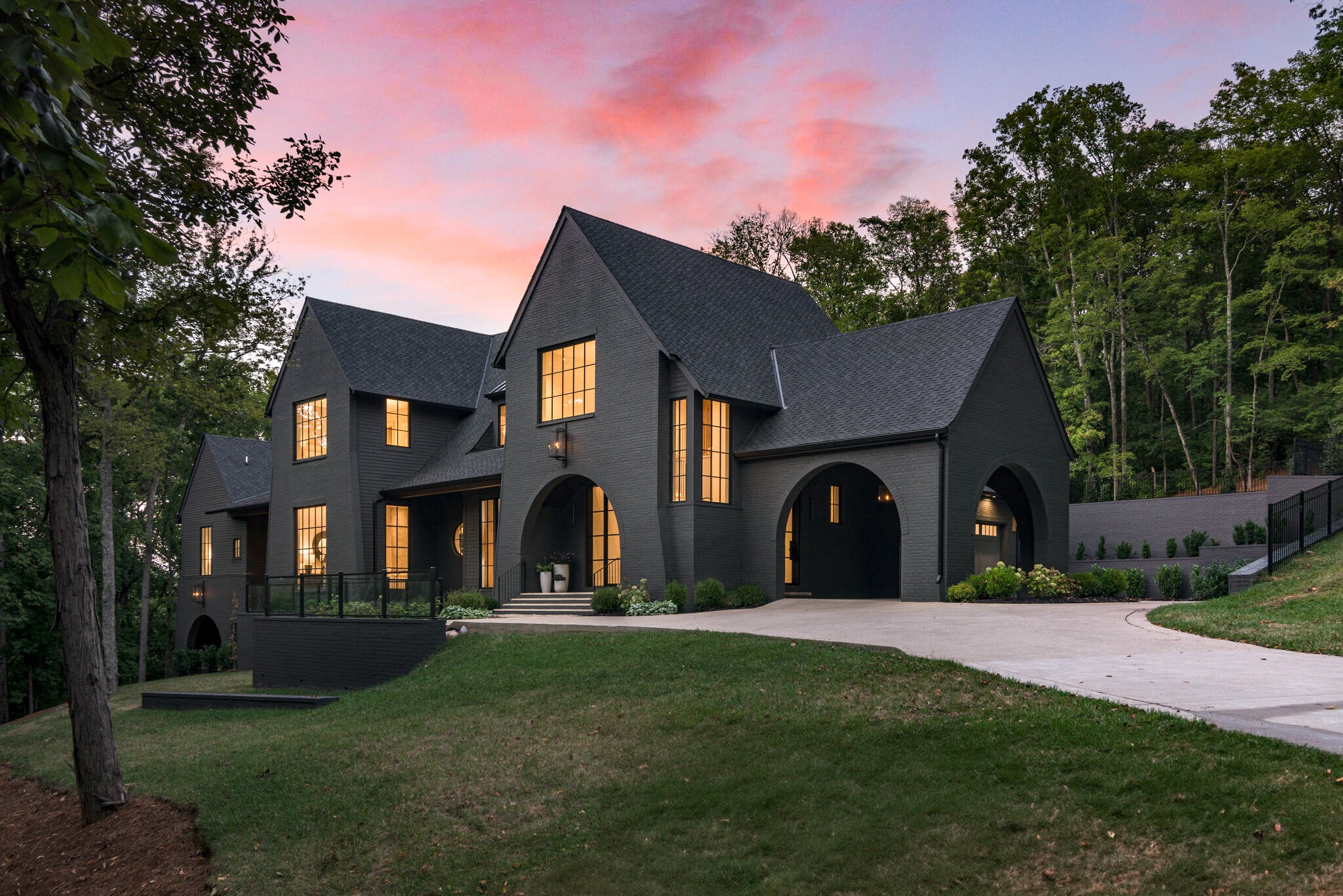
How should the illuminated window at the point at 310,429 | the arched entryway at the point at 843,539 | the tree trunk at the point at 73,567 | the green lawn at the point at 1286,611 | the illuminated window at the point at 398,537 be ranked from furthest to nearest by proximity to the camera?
the illuminated window at the point at 310,429, the illuminated window at the point at 398,537, the arched entryway at the point at 843,539, the green lawn at the point at 1286,611, the tree trunk at the point at 73,567

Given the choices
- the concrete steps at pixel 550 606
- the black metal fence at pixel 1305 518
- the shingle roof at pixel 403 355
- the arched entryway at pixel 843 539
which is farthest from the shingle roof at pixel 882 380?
the shingle roof at pixel 403 355

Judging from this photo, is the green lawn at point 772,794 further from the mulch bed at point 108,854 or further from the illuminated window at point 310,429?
the illuminated window at point 310,429

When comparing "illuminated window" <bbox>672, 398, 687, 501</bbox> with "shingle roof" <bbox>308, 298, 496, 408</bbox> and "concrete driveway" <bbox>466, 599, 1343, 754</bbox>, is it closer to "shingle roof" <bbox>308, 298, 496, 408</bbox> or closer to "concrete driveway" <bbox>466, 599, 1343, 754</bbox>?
"concrete driveway" <bbox>466, 599, 1343, 754</bbox>

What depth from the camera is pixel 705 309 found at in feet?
77.9

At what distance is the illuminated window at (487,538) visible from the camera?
26.2m

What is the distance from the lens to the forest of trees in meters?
29.6

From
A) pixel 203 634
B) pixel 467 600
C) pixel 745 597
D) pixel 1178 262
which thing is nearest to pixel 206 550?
pixel 203 634

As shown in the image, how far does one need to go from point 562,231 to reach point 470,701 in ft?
46.6

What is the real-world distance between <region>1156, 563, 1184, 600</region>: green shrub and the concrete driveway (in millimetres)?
2543

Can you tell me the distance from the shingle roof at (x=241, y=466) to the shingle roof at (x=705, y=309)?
16.7 meters

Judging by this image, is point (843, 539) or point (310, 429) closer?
point (843, 539)

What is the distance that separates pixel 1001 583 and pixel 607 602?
7735 mm

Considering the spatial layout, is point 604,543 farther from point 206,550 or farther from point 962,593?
point 206,550

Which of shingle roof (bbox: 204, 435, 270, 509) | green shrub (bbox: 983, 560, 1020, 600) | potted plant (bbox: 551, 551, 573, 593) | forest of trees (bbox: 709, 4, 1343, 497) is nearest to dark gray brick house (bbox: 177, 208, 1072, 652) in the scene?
potted plant (bbox: 551, 551, 573, 593)
